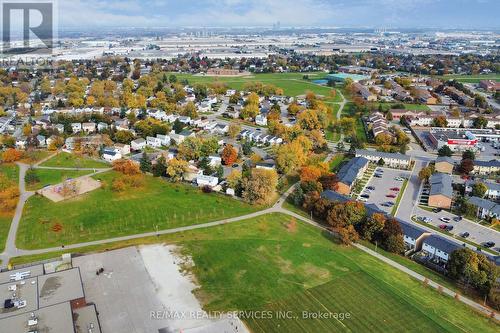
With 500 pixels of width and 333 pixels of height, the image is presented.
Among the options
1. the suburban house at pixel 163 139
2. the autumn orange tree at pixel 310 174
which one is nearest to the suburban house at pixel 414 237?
the autumn orange tree at pixel 310 174

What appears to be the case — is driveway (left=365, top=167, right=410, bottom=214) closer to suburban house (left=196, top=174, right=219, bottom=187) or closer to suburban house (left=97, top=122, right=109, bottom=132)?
suburban house (left=196, top=174, right=219, bottom=187)

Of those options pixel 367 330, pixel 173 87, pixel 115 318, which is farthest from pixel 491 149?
pixel 173 87

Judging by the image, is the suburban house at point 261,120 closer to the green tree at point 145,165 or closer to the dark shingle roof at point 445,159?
the green tree at point 145,165

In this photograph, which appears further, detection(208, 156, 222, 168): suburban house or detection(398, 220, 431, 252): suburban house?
detection(208, 156, 222, 168): suburban house

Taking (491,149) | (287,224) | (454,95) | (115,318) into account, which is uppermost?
(454,95)

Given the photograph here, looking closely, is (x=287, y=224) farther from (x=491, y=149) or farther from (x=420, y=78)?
(x=420, y=78)

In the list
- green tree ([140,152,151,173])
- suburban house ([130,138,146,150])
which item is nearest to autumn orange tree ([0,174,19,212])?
green tree ([140,152,151,173])
